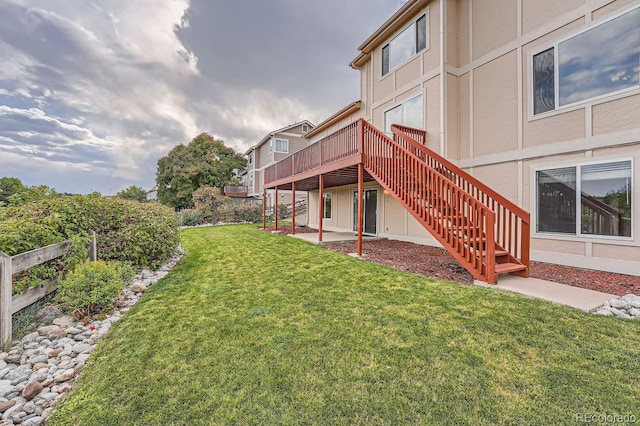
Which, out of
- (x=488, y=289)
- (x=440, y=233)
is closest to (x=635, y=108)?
(x=440, y=233)

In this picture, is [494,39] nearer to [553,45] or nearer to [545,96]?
[553,45]

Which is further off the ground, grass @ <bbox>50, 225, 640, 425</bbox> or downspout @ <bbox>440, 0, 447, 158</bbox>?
downspout @ <bbox>440, 0, 447, 158</bbox>

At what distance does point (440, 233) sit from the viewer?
5211 millimetres

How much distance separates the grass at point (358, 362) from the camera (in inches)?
72.0

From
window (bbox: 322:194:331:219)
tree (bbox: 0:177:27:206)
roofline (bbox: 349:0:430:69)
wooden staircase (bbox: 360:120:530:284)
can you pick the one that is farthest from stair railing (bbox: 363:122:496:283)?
window (bbox: 322:194:331:219)

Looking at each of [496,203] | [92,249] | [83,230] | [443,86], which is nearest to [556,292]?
[496,203]

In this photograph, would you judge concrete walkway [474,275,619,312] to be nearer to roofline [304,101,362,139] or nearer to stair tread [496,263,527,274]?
stair tread [496,263,527,274]

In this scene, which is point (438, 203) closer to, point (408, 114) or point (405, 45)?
point (408, 114)

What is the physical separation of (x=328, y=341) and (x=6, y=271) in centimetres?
342

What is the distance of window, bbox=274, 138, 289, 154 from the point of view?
26484mm

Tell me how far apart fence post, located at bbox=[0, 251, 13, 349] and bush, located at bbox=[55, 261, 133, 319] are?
66 cm

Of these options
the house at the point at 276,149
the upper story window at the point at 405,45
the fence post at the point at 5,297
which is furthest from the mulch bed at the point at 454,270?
the house at the point at 276,149

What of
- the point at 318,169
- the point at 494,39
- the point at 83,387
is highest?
the point at 494,39

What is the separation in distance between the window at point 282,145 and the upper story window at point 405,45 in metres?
17.8
